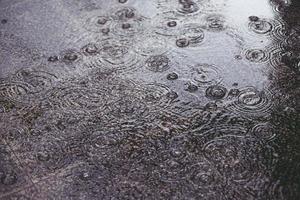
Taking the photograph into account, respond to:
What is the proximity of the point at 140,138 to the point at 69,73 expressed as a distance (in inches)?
29.7

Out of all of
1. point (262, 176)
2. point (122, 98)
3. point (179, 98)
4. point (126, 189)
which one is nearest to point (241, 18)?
point (179, 98)

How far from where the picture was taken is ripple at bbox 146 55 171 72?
9.95 feet

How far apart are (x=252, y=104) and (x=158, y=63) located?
0.70 m

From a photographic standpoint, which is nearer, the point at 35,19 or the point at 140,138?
the point at 140,138

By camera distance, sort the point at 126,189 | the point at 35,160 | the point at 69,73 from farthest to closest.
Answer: the point at 69,73 < the point at 35,160 < the point at 126,189

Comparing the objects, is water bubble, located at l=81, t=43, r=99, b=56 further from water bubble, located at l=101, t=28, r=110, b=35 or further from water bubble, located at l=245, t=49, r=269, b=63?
water bubble, located at l=245, t=49, r=269, b=63

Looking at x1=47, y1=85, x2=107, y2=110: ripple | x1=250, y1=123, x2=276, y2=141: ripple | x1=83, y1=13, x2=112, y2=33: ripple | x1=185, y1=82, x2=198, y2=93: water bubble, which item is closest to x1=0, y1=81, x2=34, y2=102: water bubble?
x1=47, y1=85, x2=107, y2=110: ripple

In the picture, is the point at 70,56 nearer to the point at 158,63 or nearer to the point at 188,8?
the point at 158,63

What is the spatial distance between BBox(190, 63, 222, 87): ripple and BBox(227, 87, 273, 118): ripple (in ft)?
0.64

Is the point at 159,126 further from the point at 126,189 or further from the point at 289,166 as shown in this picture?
the point at 289,166

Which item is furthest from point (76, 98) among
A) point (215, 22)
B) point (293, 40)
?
point (293, 40)

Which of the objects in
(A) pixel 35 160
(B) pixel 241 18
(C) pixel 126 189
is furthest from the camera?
(B) pixel 241 18

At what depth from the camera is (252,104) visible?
9.08ft

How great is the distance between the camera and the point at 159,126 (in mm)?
2660
